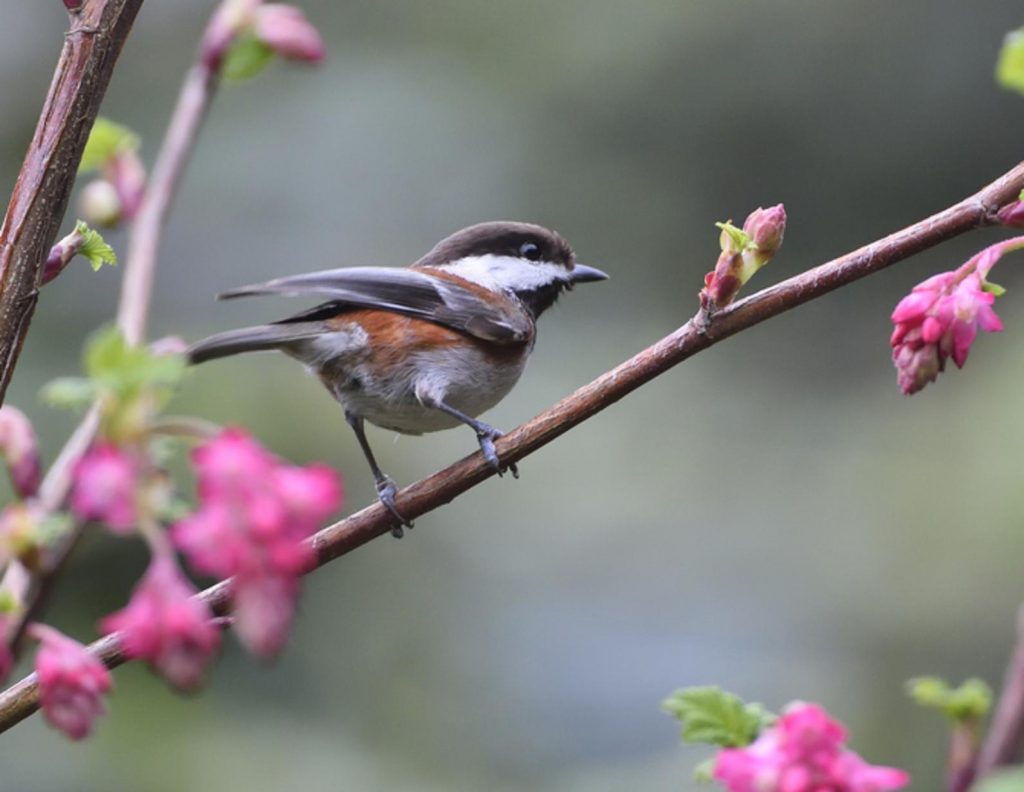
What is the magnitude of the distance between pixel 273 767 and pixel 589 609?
4.97 ft

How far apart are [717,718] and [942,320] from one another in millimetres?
487

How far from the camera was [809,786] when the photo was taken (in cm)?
111

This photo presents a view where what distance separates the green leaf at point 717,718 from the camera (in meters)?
1.40

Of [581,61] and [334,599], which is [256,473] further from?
[581,61]

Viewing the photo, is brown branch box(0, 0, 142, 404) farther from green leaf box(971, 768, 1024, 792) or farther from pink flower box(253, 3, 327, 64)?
green leaf box(971, 768, 1024, 792)

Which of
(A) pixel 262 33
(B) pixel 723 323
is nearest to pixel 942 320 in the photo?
(B) pixel 723 323

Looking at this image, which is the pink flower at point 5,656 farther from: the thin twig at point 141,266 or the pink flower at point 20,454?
the pink flower at point 20,454

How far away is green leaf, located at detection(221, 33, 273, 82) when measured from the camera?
211 centimetres

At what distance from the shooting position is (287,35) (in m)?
2.09

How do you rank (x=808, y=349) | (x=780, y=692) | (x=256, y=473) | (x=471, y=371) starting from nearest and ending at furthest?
(x=256, y=473) → (x=471, y=371) → (x=780, y=692) → (x=808, y=349)

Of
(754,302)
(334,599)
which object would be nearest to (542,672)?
(334,599)

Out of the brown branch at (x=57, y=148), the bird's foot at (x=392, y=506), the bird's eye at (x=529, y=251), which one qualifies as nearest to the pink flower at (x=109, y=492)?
the brown branch at (x=57, y=148)

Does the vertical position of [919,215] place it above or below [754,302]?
above

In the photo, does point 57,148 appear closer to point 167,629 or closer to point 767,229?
point 167,629
